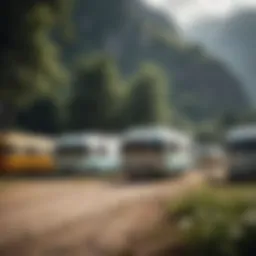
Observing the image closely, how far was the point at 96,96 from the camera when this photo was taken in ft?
8.57

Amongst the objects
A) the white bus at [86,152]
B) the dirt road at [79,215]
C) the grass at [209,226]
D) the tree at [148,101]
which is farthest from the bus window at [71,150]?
the grass at [209,226]

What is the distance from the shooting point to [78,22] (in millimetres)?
2713

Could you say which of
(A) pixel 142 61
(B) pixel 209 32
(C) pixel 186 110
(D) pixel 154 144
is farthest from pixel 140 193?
(B) pixel 209 32

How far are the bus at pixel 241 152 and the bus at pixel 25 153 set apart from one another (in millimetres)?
839

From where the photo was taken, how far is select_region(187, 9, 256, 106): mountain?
8.49 ft

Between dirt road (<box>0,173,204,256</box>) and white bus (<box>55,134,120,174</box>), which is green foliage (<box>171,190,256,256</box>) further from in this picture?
white bus (<box>55,134,120,174</box>)

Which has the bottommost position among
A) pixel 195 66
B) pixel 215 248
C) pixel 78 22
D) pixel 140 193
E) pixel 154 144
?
pixel 215 248

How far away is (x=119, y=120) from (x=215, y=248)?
28.2 inches

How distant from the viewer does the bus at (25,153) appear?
270 cm

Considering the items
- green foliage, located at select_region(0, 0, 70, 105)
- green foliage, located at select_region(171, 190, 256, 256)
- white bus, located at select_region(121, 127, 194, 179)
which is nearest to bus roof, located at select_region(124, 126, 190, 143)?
white bus, located at select_region(121, 127, 194, 179)

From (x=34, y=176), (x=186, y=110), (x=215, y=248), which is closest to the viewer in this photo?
(x=215, y=248)

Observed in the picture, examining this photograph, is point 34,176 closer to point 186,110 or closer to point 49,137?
point 49,137

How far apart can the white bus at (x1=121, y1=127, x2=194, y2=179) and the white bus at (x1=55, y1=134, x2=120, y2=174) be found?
0.18 feet

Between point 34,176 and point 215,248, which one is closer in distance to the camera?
point 215,248
